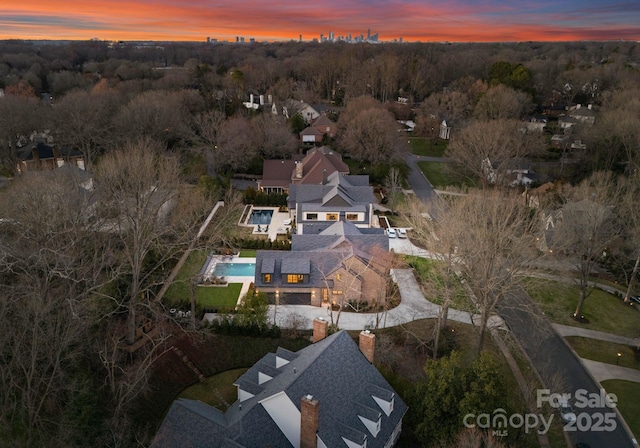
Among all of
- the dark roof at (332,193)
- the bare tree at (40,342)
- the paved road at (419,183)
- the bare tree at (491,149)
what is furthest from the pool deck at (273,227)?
the bare tree at (491,149)

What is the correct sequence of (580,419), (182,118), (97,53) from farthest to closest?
(97,53)
(182,118)
(580,419)

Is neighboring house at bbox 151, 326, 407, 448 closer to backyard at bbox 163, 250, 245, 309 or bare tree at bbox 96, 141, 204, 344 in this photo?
bare tree at bbox 96, 141, 204, 344

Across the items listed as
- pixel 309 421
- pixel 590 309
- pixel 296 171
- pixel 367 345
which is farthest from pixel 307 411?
pixel 296 171

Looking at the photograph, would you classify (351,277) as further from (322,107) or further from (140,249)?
(322,107)

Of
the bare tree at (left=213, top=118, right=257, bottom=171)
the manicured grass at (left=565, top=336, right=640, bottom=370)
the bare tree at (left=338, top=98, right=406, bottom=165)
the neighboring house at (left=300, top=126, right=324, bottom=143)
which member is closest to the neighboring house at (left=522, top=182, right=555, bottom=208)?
the bare tree at (left=338, top=98, right=406, bottom=165)

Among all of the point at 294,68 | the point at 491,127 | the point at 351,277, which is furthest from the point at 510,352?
the point at 294,68

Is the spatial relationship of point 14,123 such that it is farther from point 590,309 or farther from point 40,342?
point 590,309

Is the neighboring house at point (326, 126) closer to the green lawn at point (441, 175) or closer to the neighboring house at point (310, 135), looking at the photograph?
the neighboring house at point (310, 135)
